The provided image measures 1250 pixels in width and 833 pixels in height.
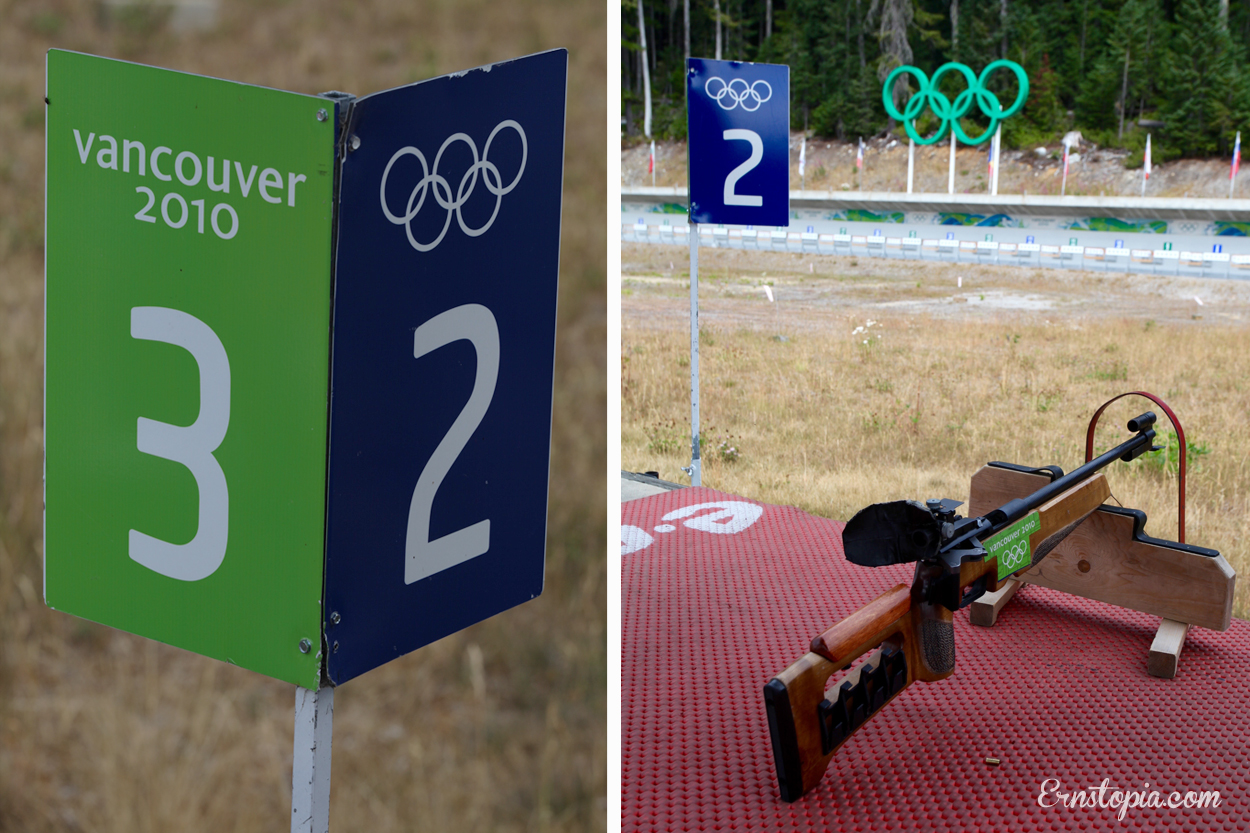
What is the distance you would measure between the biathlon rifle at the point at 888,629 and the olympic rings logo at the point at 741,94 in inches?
110

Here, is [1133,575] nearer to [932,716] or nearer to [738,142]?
[932,716]

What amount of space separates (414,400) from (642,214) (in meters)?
23.9

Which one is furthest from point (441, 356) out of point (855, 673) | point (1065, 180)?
point (1065, 180)

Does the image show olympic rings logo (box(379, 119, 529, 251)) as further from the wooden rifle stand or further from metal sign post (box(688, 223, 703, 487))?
metal sign post (box(688, 223, 703, 487))

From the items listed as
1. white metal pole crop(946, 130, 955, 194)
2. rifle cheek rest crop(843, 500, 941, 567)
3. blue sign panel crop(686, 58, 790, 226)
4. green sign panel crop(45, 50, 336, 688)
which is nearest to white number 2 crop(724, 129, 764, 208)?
blue sign panel crop(686, 58, 790, 226)

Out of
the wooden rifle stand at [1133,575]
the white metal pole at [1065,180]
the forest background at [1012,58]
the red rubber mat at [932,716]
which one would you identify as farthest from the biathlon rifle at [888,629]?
the forest background at [1012,58]

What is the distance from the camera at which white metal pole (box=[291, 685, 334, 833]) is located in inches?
46.2

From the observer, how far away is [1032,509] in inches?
116

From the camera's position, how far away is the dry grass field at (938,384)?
666cm

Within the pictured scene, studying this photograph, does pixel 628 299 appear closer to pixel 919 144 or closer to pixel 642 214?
pixel 642 214

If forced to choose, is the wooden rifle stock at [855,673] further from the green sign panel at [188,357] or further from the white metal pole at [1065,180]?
the white metal pole at [1065,180]

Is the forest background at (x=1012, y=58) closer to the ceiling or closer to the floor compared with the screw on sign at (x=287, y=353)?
closer to the ceiling

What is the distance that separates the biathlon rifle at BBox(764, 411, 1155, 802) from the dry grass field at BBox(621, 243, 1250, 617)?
2.67m

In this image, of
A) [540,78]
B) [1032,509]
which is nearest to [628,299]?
[1032,509]
